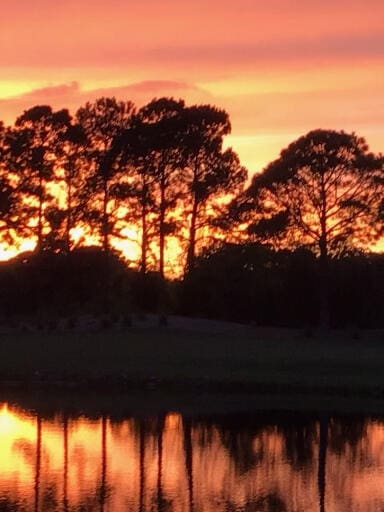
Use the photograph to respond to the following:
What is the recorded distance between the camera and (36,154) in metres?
65.9

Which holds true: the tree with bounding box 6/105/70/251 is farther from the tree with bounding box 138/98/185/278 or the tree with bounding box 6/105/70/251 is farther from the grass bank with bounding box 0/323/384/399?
the grass bank with bounding box 0/323/384/399

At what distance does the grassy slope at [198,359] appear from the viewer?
125 feet

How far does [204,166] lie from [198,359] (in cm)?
2473

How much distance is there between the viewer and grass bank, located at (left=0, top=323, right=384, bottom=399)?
3747 cm

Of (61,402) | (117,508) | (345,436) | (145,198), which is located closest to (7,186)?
(145,198)

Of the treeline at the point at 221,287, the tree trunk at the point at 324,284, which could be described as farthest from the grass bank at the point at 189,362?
the tree trunk at the point at 324,284

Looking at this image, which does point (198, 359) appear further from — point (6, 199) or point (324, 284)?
point (6, 199)

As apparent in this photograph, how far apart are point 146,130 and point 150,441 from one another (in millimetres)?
39768

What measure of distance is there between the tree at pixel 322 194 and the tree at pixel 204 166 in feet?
7.27

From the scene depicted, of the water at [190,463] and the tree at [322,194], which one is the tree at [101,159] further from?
the water at [190,463]

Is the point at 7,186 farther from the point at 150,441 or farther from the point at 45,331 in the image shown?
the point at 150,441

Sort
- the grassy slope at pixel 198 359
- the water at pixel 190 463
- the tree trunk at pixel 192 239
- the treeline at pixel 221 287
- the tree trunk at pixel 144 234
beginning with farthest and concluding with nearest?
the tree trunk at pixel 192 239 → the tree trunk at pixel 144 234 → the treeline at pixel 221 287 → the grassy slope at pixel 198 359 → the water at pixel 190 463

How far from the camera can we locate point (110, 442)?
26797 millimetres

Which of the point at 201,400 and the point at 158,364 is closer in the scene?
the point at 201,400
